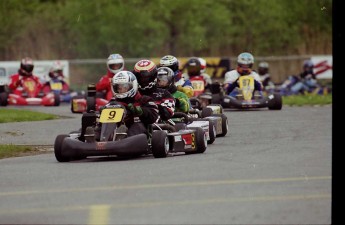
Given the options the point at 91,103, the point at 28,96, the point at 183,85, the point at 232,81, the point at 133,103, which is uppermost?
the point at 133,103

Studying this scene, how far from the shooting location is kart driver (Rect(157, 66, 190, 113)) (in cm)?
1672

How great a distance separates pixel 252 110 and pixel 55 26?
22.4m

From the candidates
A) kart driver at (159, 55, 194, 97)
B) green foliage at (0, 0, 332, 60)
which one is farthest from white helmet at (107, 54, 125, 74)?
green foliage at (0, 0, 332, 60)

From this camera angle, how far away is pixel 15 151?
15930 mm

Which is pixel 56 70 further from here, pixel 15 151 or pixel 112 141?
pixel 112 141

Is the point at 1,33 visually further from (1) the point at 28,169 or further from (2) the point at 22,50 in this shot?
(1) the point at 28,169

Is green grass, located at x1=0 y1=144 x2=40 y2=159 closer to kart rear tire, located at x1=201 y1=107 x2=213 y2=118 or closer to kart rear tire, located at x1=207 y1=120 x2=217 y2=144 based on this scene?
kart rear tire, located at x1=207 y1=120 x2=217 y2=144

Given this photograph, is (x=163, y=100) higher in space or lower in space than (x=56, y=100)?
higher

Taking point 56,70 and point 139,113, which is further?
point 56,70

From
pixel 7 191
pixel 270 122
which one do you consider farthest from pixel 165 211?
pixel 270 122

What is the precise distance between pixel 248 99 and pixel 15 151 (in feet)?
37.3

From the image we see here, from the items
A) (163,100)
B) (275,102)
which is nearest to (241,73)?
(275,102)

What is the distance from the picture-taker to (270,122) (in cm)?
2192

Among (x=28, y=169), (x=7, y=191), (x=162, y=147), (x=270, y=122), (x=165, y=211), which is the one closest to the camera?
(x=165, y=211)
